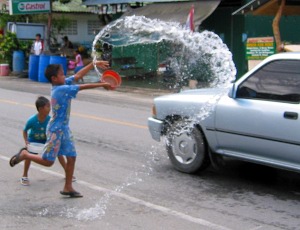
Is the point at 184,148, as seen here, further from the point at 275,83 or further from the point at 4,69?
the point at 4,69

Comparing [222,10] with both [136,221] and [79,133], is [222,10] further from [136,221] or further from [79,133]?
[136,221]

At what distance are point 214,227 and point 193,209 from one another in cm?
55

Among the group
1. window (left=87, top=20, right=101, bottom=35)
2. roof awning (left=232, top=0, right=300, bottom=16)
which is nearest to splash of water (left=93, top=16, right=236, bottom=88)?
roof awning (left=232, top=0, right=300, bottom=16)

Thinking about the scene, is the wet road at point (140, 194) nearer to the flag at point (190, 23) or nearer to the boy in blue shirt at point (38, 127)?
the boy in blue shirt at point (38, 127)

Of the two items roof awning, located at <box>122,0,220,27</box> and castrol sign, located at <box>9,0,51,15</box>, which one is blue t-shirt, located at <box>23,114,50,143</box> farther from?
castrol sign, located at <box>9,0,51,15</box>

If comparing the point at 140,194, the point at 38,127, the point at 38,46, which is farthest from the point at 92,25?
the point at 140,194

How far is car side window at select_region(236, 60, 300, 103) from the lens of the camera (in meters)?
5.91

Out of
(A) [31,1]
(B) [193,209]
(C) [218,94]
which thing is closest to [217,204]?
(B) [193,209]

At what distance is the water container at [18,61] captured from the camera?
24.3 metres

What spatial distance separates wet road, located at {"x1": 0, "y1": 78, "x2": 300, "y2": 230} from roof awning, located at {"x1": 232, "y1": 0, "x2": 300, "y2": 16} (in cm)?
611

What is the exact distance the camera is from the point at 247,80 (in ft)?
20.6

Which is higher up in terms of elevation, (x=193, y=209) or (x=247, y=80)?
(x=247, y=80)

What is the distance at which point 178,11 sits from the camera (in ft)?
62.2

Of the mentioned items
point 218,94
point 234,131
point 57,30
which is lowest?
point 234,131
